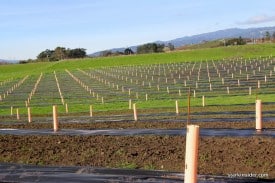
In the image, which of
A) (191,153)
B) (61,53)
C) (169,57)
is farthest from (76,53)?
(191,153)

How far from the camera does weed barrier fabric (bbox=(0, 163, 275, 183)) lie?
29.9 feet

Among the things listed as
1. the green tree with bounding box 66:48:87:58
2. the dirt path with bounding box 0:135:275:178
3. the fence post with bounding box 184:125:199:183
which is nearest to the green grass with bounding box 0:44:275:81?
the green tree with bounding box 66:48:87:58

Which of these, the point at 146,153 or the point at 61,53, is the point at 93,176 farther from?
the point at 61,53

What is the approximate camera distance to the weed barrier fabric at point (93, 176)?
29.9ft

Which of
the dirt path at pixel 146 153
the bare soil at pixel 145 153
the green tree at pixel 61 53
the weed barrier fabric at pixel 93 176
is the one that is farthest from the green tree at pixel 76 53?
the weed barrier fabric at pixel 93 176

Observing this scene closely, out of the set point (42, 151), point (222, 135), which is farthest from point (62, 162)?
point (222, 135)

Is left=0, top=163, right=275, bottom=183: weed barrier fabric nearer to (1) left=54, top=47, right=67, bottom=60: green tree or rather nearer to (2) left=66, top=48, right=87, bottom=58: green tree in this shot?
(1) left=54, top=47, right=67, bottom=60: green tree

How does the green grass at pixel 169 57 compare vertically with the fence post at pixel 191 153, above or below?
below

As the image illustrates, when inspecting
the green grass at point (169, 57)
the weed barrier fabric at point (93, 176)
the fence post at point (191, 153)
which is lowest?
the green grass at point (169, 57)

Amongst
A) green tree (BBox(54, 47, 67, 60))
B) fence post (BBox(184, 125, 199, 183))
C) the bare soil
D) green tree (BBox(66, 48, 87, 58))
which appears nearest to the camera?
fence post (BBox(184, 125, 199, 183))

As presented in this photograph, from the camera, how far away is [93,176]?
9.59 metres

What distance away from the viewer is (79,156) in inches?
548

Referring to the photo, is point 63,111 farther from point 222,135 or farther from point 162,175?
point 162,175

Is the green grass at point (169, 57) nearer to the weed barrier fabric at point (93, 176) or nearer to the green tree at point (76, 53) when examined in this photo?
the green tree at point (76, 53)
